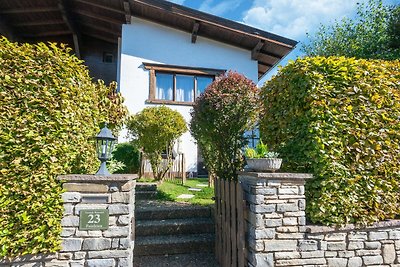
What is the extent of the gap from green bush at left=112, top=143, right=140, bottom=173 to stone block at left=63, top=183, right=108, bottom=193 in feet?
16.1

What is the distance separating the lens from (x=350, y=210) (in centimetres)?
275

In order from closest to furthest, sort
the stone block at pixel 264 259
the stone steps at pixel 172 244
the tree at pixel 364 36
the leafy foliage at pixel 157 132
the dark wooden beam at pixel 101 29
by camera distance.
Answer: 1. the stone block at pixel 264 259
2. the stone steps at pixel 172 244
3. the leafy foliage at pixel 157 132
4. the tree at pixel 364 36
5. the dark wooden beam at pixel 101 29

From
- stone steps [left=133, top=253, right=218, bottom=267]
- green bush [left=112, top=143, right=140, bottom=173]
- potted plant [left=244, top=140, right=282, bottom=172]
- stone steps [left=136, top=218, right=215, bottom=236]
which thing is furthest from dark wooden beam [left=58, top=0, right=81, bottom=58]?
potted plant [left=244, top=140, right=282, bottom=172]

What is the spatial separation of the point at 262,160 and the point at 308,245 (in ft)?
3.37

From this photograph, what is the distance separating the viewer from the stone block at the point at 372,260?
8.96 ft

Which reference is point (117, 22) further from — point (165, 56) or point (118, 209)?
point (118, 209)

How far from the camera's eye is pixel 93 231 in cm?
240

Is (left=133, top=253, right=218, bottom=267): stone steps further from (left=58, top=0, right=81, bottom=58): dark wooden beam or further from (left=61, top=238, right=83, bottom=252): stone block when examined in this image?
(left=58, top=0, right=81, bottom=58): dark wooden beam

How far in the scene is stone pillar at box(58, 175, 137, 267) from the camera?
7.75 ft

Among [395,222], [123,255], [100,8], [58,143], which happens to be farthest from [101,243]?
[100,8]

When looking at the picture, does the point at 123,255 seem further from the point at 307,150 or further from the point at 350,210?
the point at 350,210

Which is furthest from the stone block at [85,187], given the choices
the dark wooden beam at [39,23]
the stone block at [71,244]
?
the dark wooden beam at [39,23]

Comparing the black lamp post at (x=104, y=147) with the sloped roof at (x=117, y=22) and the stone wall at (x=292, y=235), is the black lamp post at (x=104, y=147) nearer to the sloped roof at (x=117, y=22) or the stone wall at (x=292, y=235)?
the stone wall at (x=292, y=235)

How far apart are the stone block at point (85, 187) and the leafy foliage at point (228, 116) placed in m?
2.41
